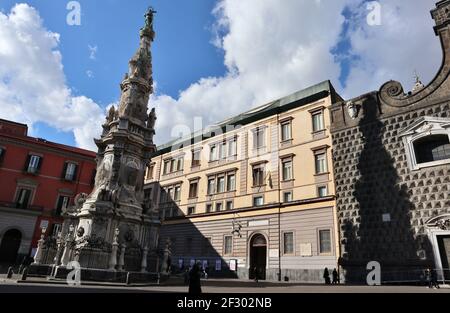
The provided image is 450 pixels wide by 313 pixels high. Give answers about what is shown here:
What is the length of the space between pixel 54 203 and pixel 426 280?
35832mm

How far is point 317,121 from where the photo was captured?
84.3 ft

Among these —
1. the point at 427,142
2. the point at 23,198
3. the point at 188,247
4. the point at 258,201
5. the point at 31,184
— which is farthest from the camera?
the point at 31,184

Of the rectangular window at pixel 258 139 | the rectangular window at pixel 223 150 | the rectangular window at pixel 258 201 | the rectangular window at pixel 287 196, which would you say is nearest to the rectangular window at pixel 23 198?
the rectangular window at pixel 223 150

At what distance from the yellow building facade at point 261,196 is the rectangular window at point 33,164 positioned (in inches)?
583

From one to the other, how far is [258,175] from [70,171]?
23981 millimetres

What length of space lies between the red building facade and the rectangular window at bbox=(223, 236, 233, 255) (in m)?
17.8

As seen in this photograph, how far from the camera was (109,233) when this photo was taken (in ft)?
49.3

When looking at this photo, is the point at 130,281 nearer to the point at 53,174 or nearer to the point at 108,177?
the point at 108,177

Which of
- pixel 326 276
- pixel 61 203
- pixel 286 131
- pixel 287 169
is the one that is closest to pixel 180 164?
pixel 61 203

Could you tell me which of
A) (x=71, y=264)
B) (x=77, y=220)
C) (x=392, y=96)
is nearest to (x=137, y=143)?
(x=77, y=220)

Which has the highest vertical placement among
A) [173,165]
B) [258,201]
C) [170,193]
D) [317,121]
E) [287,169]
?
[317,121]

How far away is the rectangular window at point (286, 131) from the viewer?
1080 inches

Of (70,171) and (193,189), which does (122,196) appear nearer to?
(193,189)

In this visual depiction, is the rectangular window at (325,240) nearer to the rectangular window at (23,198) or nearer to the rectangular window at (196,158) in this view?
the rectangular window at (196,158)
